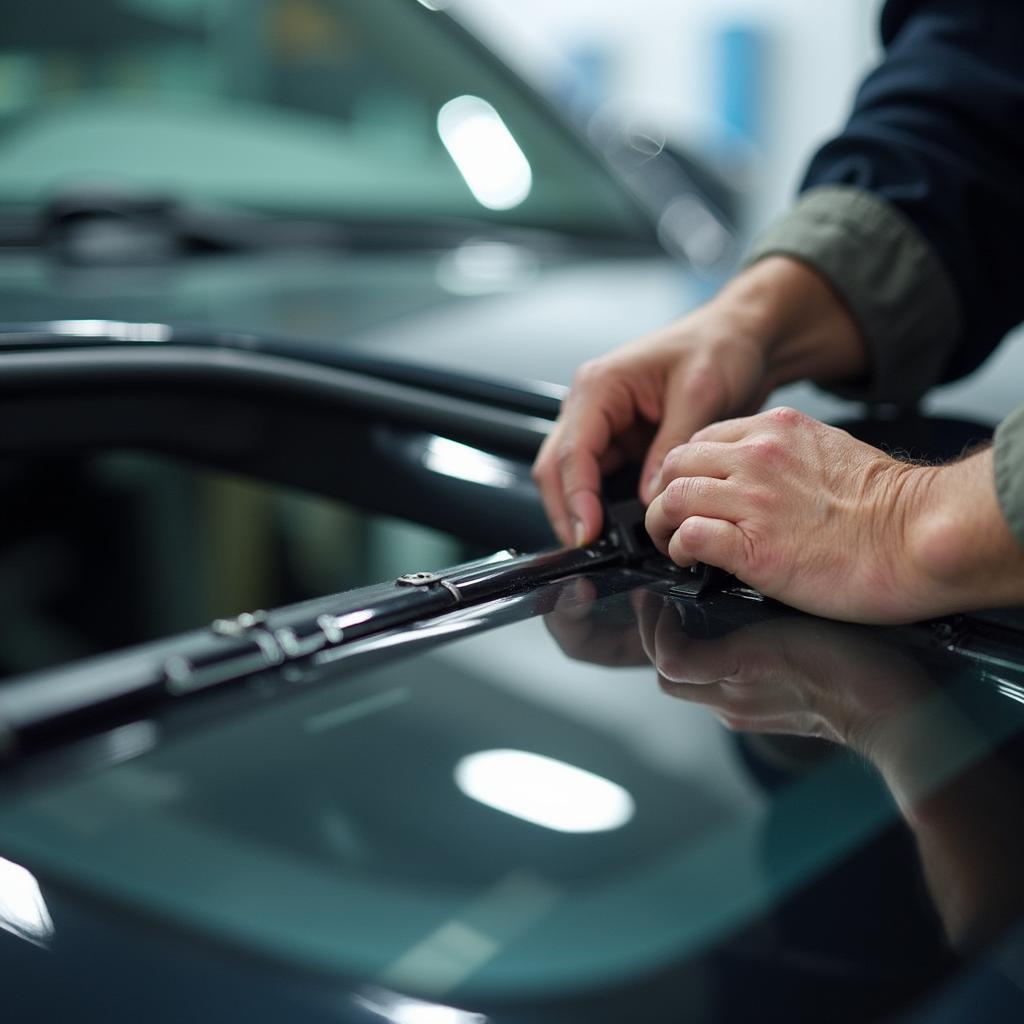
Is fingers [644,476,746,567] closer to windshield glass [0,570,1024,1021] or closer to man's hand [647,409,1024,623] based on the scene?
man's hand [647,409,1024,623]

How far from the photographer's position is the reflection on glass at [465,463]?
854 mm

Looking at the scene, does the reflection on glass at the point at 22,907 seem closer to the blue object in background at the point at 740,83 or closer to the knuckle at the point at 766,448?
the knuckle at the point at 766,448

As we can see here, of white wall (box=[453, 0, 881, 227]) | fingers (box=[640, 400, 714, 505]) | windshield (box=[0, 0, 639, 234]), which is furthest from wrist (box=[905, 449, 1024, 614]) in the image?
white wall (box=[453, 0, 881, 227])

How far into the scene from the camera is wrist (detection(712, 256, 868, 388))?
0.93 m

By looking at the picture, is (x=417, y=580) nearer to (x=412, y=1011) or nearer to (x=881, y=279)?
(x=412, y=1011)

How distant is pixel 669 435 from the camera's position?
31.6 inches

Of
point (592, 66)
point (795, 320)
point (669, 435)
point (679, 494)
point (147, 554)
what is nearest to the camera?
point (679, 494)

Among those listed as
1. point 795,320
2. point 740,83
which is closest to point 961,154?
point 795,320

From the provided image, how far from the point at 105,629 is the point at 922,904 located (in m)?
1.29

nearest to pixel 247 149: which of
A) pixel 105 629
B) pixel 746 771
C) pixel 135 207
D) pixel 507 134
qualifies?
pixel 135 207

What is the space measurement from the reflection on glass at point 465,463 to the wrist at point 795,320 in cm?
22

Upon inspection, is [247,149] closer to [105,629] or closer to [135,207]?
[135,207]

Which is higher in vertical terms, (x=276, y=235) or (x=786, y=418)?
(x=276, y=235)

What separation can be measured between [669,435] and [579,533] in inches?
5.0
